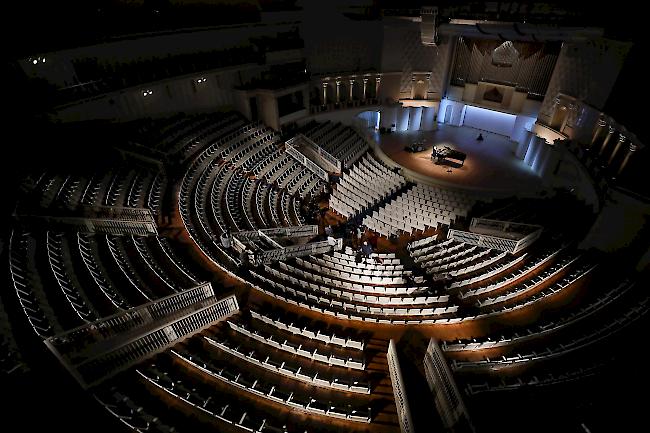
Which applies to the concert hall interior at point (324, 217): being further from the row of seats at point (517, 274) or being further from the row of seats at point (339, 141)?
the row of seats at point (339, 141)

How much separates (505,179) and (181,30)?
70.9ft

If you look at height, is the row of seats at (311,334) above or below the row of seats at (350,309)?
above

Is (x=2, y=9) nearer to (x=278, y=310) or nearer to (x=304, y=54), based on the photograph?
(x=304, y=54)

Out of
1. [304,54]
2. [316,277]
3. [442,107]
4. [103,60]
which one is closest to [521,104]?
[442,107]

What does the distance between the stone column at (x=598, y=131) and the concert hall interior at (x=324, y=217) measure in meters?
0.13

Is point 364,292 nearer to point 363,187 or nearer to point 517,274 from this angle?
point 517,274

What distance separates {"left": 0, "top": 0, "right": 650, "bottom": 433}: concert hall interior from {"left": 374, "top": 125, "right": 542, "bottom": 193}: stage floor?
0.21 metres

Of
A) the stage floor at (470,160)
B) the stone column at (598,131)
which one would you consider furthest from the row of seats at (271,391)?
the stone column at (598,131)

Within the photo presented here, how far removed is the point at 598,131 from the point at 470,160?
22.3ft

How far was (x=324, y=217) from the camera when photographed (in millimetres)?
17953

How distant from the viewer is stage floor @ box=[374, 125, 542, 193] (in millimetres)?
19734

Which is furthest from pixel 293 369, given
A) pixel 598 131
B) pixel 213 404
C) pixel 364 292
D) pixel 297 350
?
pixel 598 131

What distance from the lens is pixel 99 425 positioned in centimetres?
632

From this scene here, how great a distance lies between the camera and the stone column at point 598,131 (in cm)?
1728
